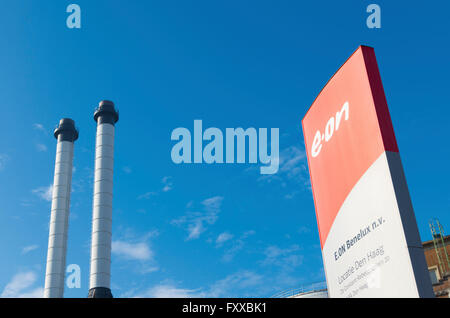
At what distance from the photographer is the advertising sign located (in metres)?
8.12

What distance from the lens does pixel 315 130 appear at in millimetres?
11578

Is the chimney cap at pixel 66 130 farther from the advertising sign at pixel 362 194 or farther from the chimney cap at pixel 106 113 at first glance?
the advertising sign at pixel 362 194

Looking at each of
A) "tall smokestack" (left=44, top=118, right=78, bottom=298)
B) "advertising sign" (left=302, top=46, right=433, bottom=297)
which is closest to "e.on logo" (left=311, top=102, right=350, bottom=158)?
"advertising sign" (left=302, top=46, right=433, bottom=297)

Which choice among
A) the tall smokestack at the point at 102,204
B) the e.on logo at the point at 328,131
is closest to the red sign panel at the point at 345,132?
Answer: the e.on logo at the point at 328,131

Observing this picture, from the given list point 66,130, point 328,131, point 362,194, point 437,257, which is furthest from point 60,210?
point 362,194

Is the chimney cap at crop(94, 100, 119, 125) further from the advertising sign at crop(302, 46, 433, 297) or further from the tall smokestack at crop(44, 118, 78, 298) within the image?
the advertising sign at crop(302, 46, 433, 297)

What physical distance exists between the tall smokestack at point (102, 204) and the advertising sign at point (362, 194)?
39541 mm

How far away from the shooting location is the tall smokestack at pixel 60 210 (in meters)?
53.0

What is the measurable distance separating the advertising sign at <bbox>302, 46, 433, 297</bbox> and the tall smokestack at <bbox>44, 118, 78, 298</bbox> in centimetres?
4679

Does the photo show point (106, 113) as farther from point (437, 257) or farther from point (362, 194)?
point (362, 194)
